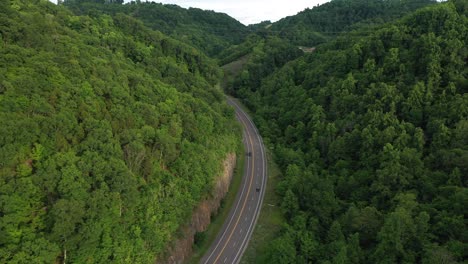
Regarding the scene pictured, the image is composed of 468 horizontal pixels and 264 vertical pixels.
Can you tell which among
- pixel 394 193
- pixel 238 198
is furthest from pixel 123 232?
pixel 394 193

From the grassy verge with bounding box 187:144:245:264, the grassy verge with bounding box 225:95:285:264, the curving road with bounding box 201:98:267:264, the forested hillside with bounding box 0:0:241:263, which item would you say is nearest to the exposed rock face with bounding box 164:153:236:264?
the grassy verge with bounding box 187:144:245:264

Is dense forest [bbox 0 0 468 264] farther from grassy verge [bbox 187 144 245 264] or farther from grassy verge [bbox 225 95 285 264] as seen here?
grassy verge [bbox 187 144 245 264]

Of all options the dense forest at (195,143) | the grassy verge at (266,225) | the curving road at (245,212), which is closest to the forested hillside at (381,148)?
the dense forest at (195,143)

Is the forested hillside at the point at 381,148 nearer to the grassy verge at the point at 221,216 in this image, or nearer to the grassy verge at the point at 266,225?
the grassy verge at the point at 266,225

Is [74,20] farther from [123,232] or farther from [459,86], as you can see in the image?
[459,86]

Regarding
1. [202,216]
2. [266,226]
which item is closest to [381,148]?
[266,226]
